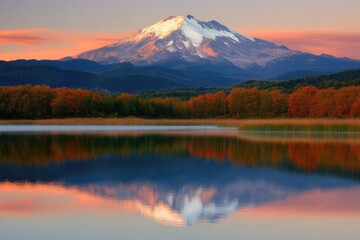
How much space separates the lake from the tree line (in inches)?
2124

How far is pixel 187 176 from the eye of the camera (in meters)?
19.2

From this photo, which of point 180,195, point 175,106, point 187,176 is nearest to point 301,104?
point 175,106

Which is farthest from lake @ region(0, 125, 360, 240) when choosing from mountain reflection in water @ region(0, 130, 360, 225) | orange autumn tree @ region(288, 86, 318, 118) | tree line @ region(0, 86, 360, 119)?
tree line @ region(0, 86, 360, 119)

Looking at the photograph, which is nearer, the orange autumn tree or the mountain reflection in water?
the mountain reflection in water

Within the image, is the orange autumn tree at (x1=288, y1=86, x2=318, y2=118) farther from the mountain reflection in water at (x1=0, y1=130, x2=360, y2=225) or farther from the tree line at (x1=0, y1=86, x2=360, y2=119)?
the mountain reflection in water at (x1=0, y1=130, x2=360, y2=225)

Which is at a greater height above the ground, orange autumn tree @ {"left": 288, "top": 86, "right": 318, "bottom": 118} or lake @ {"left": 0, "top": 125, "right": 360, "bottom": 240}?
orange autumn tree @ {"left": 288, "top": 86, "right": 318, "bottom": 118}

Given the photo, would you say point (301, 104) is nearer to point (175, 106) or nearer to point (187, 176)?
point (175, 106)

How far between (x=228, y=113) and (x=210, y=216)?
3223 inches

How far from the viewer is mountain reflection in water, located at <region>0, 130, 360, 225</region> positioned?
558 inches

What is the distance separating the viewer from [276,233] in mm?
11375

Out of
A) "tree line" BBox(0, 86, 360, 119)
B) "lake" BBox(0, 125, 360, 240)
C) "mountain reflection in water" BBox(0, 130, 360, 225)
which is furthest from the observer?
"tree line" BBox(0, 86, 360, 119)

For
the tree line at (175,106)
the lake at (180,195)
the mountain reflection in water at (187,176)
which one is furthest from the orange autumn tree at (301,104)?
the lake at (180,195)

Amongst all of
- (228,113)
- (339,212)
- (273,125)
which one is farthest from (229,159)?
(228,113)

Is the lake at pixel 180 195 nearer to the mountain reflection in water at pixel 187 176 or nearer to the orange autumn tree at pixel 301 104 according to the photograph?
the mountain reflection in water at pixel 187 176
